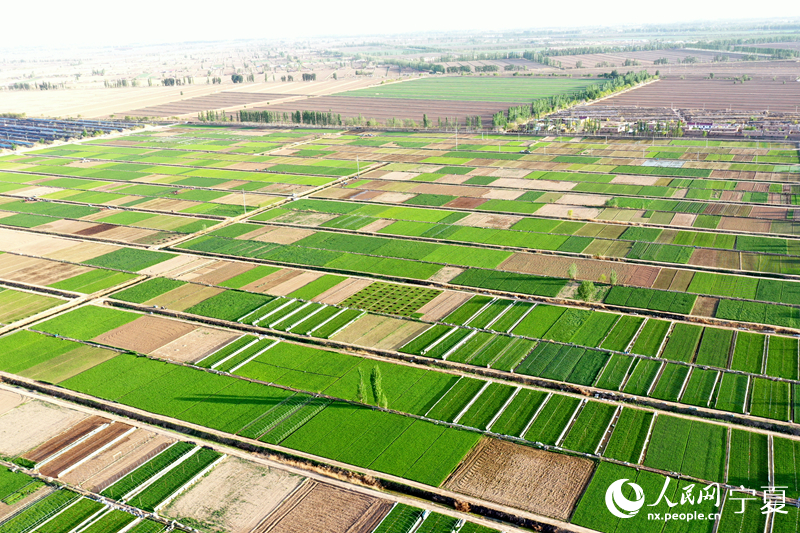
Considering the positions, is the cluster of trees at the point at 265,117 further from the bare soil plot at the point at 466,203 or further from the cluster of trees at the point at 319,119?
the bare soil plot at the point at 466,203

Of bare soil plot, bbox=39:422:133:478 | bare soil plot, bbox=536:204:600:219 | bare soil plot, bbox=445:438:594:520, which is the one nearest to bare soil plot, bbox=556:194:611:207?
bare soil plot, bbox=536:204:600:219

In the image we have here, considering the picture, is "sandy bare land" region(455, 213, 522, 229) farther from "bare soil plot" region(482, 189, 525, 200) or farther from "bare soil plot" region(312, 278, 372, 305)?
"bare soil plot" region(312, 278, 372, 305)

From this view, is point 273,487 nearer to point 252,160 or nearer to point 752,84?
point 252,160

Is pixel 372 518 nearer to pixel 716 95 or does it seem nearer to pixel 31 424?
pixel 31 424

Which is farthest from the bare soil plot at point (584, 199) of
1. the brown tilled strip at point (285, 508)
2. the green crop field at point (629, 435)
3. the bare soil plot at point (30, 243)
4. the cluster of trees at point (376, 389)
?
the bare soil plot at point (30, 243)

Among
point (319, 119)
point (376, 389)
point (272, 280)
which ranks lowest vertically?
point (376, 389)

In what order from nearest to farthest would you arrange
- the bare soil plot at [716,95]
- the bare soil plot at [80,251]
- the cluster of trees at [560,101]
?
the bare soil plot at [80,251]
the cluster of trees at [560,101]
the bare soil plot at [716,95]

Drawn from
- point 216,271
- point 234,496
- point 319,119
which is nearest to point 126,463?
point 234,496
